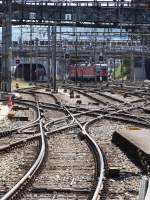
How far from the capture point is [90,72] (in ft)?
262

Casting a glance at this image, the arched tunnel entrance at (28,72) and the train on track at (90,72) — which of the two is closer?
the train on track at (90,72)

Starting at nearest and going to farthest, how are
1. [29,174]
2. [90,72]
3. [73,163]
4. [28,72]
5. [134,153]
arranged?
[29,174] < [73,163] < [134,153] < [90,72] < [28,72]

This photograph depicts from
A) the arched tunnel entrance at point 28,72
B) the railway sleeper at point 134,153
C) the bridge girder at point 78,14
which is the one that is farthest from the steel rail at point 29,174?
the arched tunnel entrance at point 28,72

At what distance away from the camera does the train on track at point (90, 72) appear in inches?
3105

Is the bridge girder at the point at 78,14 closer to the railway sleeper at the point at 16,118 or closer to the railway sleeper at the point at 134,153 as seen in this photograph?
the railway sleeper at the point at 16,118

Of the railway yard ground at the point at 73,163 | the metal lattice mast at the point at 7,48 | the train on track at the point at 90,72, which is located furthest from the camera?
the train on track at the point at 90,72

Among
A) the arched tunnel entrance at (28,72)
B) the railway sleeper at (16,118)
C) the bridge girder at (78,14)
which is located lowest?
the arched tunnel entrance at (28,72)

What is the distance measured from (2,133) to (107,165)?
6.10 meters

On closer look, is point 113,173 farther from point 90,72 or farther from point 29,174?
point 90,72

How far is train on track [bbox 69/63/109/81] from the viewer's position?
78.9m

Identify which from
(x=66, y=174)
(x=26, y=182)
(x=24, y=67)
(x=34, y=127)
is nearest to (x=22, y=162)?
(x=66, y=174)

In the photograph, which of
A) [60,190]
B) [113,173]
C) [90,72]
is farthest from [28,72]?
[60,190]

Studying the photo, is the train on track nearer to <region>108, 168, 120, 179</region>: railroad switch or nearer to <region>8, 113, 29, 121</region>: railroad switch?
<region>8, 113, 29, 121</region>: railroad switch

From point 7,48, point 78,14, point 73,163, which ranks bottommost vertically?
point 73,163
